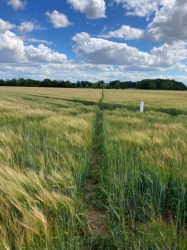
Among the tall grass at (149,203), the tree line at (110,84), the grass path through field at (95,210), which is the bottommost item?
the grass path through field at (95,210)

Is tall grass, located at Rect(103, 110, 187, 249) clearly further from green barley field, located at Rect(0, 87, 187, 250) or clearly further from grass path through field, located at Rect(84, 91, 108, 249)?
grass path through field, located at Rect(84, 91, 108, 249)

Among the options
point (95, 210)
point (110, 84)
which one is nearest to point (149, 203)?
point (95, 210)

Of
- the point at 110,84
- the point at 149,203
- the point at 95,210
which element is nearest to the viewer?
the point at 149,203

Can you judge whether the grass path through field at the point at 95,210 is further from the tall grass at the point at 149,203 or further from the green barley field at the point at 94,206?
the tall grass at the point at 149,203

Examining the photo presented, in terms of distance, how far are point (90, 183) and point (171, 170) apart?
102 centimetres

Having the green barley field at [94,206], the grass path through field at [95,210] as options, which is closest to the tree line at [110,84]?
the grass path through field at [95,210]

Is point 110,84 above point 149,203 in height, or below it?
above

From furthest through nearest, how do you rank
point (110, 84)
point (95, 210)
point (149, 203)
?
1. point (110, 84)
2. point (95, 210)
3. point (149, 203)

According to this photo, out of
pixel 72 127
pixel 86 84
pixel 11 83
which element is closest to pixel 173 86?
pixel 86 84

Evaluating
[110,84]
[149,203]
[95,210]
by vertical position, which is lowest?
[95,210]

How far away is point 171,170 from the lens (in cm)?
229

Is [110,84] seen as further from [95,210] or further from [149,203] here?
[149,203]

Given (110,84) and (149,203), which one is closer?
(149,203)

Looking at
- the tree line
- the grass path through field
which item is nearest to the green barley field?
the grass path through field
